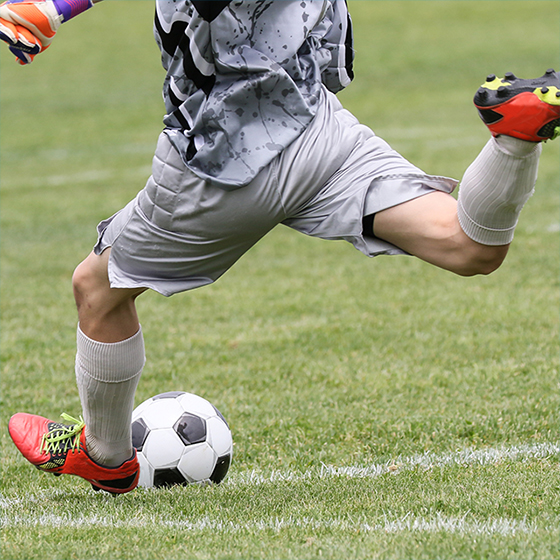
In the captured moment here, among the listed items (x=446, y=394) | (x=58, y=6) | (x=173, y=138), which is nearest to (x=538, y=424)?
(x=446, y=394)

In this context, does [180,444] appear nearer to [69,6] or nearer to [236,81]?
[236,81]

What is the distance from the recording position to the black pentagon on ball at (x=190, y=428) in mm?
3600

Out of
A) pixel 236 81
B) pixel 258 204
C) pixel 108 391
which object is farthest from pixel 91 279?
pixel 236 81

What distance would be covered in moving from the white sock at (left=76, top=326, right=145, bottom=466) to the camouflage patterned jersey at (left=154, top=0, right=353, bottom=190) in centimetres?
79

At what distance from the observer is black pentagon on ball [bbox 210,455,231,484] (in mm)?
3526

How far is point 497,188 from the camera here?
8.42 feet

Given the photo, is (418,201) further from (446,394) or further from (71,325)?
(71,325)

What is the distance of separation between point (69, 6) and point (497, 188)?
1392mm

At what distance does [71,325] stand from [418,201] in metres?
3.84

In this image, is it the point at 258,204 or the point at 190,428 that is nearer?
the point at 258,204

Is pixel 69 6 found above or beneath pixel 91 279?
above

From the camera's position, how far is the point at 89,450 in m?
3.29

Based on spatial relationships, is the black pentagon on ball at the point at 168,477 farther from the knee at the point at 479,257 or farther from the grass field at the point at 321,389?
the knee at the point at 479,257

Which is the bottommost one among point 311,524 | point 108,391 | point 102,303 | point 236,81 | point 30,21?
point 311,524
